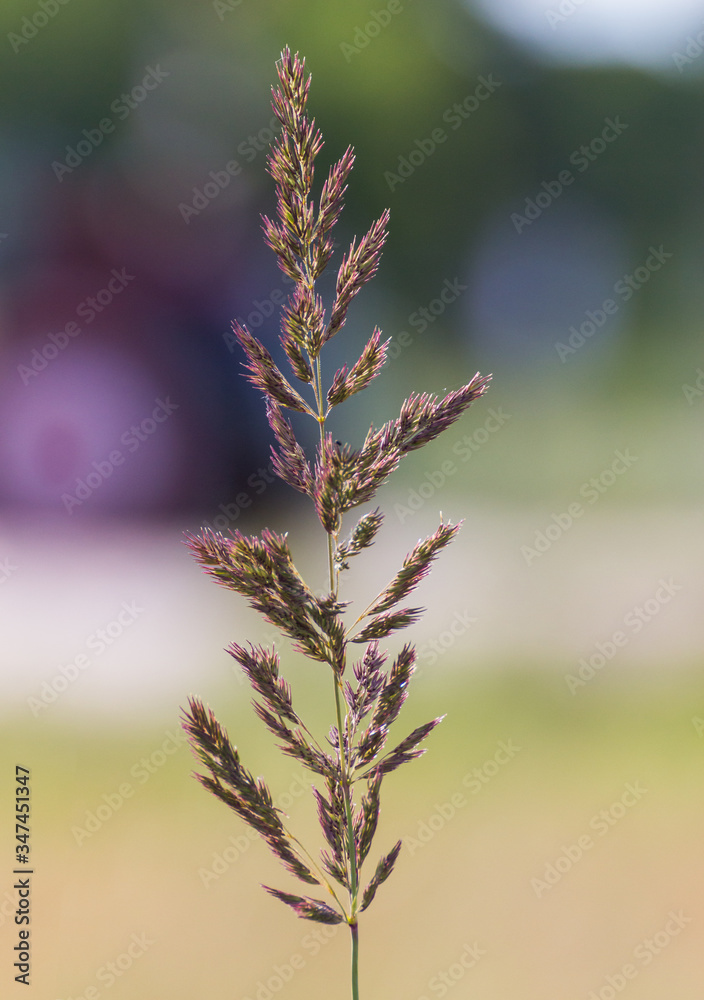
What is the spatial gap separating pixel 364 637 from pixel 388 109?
24.9 ft

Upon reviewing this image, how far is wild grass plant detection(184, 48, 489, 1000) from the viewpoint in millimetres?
672

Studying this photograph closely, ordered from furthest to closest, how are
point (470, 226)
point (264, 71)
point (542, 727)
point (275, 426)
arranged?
point (470, 226) < point (264, 71) < point (542, 727) < point (275, 426)

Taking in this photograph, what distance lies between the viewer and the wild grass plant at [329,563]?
672mm

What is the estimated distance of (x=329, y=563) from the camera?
2.38ft

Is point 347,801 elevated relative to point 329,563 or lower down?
lower down

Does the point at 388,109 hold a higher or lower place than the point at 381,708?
higher

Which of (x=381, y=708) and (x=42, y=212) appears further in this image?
(x=42, y=212)

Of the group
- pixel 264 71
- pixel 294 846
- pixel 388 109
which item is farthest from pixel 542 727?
pixel 388 109

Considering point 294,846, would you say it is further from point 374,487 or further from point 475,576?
point 475,576

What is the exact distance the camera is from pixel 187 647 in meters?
3.41

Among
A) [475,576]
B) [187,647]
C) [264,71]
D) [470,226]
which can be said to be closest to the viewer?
[187,647]

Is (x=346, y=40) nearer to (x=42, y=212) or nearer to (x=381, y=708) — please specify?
(x=42, y=212)

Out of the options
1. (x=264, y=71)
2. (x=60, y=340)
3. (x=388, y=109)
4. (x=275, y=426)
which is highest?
(x=388, y=109)

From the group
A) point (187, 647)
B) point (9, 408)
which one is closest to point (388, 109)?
point (9, 408)
